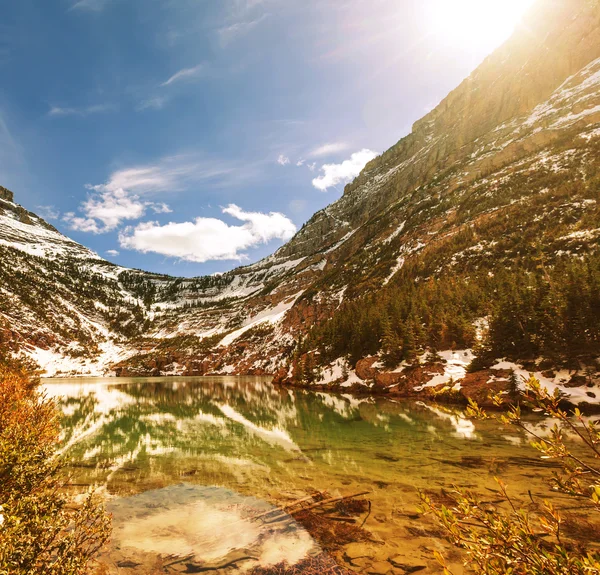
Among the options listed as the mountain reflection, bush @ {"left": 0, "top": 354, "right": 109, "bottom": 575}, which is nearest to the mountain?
the mountain reflection

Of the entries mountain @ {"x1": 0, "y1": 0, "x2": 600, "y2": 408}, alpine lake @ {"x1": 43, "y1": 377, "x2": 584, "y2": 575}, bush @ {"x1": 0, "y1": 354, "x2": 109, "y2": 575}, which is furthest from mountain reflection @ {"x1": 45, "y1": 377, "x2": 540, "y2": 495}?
mountain @ {"x1": 0, "y1": 0, "x2": 600, "y2": 408}

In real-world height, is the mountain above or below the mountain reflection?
above

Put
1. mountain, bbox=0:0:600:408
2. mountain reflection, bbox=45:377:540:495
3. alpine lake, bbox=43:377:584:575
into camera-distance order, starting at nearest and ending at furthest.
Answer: alpine lake, bbox=43:377:584:575 → mountain reflection, bbox=45:377:540:495 → mountain, bbox=0:0:600:408

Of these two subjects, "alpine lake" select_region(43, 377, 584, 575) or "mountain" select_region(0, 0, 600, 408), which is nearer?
"alpine lake" select_region(43, 377, 584, 575)

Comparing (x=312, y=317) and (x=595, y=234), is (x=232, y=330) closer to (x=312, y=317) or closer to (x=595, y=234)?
(x=312, y=317)

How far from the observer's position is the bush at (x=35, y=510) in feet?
15.5

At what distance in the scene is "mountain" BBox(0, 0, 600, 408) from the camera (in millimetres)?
35281

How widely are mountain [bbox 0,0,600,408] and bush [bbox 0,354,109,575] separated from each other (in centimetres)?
2500

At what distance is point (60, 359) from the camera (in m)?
152

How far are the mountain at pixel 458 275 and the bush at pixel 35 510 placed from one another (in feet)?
82.0

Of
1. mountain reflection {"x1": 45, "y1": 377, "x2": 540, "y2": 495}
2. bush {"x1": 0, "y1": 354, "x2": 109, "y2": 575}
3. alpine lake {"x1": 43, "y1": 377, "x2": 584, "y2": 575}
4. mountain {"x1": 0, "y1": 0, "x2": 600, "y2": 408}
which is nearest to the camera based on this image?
bush {"x1": 0, "y1": 354, "x2": 109, "y2": 575}

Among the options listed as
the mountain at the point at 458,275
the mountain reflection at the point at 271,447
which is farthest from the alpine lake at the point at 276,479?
the mountain at the point at 458,275

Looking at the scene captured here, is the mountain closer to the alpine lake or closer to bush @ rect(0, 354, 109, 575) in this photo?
the alpine lake

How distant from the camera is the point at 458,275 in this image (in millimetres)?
60375
